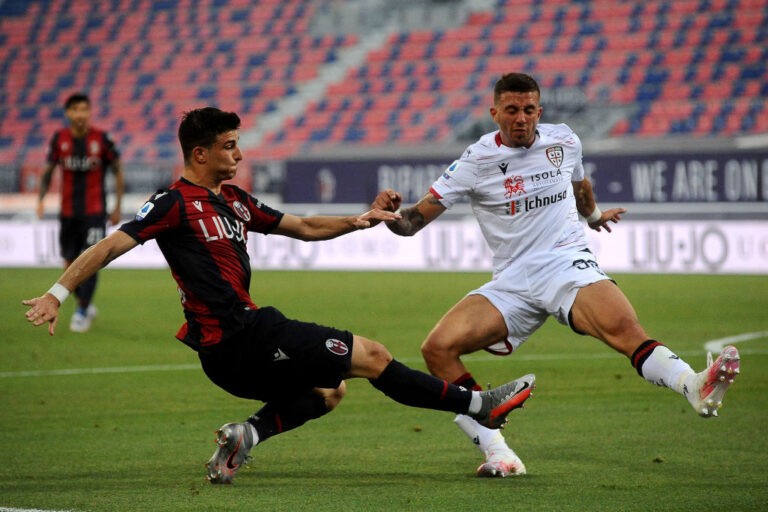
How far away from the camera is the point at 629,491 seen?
5762 millimetres

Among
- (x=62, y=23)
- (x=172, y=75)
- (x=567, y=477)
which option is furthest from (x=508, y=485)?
(x=62, y=23)

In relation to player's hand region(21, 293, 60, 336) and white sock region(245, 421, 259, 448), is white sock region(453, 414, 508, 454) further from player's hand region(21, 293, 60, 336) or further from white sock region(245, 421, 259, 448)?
player's hand region(21, 293, 60, 336)

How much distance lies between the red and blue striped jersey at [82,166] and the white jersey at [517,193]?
24.5 feet

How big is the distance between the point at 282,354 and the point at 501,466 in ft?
4.20

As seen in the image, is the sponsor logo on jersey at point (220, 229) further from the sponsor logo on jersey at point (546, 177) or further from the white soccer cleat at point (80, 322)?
the white soccer cleat at point (80, 322)

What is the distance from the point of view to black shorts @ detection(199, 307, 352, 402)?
575 cm

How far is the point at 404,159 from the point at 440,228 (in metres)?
3.01

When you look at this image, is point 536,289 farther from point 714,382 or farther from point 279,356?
point 279,356

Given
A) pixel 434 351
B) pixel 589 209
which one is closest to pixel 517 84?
pixel 589 209

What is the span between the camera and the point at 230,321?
5770 millimetres

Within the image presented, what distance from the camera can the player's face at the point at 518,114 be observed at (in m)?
6.75

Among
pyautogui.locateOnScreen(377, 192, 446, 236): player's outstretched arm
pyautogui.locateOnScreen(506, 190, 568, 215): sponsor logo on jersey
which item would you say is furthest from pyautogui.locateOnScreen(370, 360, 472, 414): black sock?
pyautogui.locateOnScreen(506, 190, 568, 215): sponsor logo on jersey

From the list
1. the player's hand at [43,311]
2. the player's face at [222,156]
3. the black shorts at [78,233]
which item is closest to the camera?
the player's hand at [43,311]

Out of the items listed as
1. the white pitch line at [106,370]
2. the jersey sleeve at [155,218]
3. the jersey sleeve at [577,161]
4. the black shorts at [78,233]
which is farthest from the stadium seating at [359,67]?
the jersey sleeve at [155,218]
